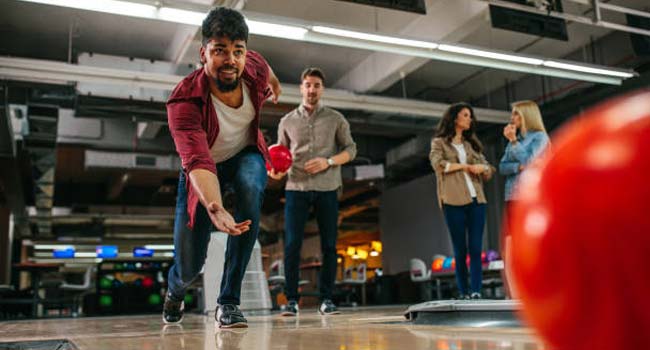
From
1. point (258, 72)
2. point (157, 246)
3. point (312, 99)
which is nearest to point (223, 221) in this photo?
point (258, 72)

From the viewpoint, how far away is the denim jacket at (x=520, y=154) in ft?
12.7

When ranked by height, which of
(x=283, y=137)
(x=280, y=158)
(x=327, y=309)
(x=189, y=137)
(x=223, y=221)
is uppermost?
(x=283, y=137)

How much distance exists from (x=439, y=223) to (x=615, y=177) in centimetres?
1326

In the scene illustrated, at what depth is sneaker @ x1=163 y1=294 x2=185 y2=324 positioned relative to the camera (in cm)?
291

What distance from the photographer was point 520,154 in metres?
3.93

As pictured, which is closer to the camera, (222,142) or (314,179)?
(222,142)

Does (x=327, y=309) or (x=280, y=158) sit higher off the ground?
(x=280, y=158)

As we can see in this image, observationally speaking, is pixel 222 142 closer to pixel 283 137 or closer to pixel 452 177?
pixel 283 137

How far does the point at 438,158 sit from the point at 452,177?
7.6 inches

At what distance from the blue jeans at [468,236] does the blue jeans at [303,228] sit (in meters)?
0.81

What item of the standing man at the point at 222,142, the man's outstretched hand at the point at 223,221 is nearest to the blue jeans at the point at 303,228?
the standing man at the point at 222,142

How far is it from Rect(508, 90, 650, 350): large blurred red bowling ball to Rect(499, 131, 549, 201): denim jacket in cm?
341

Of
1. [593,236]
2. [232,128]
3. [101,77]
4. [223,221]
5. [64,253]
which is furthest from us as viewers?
[64,253]

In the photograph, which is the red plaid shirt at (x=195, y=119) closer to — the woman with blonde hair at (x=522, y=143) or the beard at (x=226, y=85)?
the beard at (x=226, y=85)
